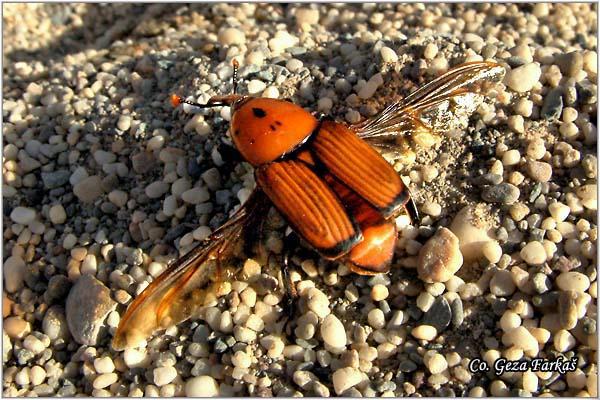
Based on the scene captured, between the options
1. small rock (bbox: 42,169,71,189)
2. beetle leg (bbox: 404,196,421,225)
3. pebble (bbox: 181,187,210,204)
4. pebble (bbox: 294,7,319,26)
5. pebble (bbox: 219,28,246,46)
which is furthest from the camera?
pebble (bbox: 294,7,319,26)

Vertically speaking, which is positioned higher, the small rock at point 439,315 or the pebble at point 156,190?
the pebble at point 156,190

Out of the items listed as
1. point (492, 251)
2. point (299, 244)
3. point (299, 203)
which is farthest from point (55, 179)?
point (492, 251)

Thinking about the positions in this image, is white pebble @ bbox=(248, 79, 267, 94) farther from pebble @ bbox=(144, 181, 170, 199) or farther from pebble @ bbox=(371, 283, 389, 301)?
pebble @ bbox=(371, 283, 389, 301)

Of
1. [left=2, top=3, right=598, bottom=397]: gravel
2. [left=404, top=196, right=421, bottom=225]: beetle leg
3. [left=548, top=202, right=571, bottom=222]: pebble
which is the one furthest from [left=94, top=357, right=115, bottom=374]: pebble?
[left=548, top=202, right=571, bottom=222]: pebble

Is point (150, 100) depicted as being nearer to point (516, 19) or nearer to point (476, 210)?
point (476, 210)

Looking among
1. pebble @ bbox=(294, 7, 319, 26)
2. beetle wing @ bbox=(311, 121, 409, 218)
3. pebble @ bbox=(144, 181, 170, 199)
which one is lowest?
pebble @ bbox=(144, 181, 170, 199)

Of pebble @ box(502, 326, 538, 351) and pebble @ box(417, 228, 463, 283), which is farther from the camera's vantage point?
pebble @ box(417, 228, 463, 283)

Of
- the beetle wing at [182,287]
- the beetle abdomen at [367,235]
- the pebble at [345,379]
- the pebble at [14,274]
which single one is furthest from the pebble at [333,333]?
the pebble at [14,274]

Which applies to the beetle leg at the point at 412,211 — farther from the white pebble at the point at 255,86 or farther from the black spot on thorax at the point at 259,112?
the white pebble at the point at 255,86
